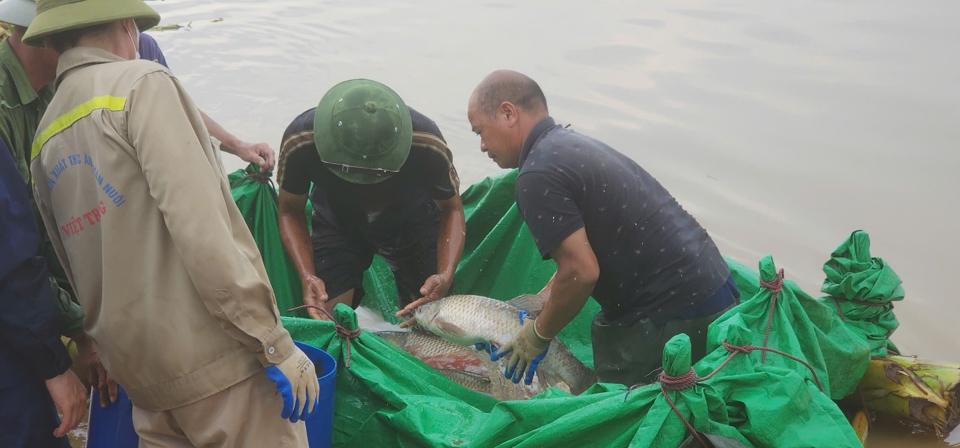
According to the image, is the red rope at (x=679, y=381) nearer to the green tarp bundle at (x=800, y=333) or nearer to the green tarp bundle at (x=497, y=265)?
the green tarp bundle at (x=800, y=333)

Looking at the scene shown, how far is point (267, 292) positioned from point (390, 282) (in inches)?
102

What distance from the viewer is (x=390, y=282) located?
4.62 meters

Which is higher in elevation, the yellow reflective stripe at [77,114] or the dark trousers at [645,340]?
the yellow reflective stripe at [77,114]

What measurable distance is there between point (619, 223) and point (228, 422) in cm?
158

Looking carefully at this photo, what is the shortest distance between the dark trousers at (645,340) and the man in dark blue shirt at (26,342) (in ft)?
6.41

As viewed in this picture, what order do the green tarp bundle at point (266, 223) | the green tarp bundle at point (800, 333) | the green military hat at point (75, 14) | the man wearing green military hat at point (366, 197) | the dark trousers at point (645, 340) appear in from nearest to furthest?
the green military hat at point (75, 14), the green tarp bundle at point (800, 333), the dark trousers at point (645, 340), the man wearing green military hat at point (366, 197), the green tarp bundle at point (266, 223)

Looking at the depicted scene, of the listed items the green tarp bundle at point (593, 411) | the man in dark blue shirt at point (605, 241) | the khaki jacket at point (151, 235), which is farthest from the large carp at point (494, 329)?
the khaki jacket at point (151, 235)

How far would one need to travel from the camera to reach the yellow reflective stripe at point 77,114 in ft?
6.46

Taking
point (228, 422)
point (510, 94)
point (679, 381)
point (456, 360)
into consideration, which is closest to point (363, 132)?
point (510, 94)

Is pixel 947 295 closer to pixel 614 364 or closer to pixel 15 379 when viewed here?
pixel 614 364

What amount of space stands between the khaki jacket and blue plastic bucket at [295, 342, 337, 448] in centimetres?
40

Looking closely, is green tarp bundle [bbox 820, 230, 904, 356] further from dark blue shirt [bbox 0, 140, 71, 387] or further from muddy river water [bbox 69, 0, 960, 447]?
dark blue shirt [bbox 0, 140, 71, 387]

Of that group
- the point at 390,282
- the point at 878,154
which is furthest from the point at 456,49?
the point at 390,282

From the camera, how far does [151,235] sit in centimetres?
201
